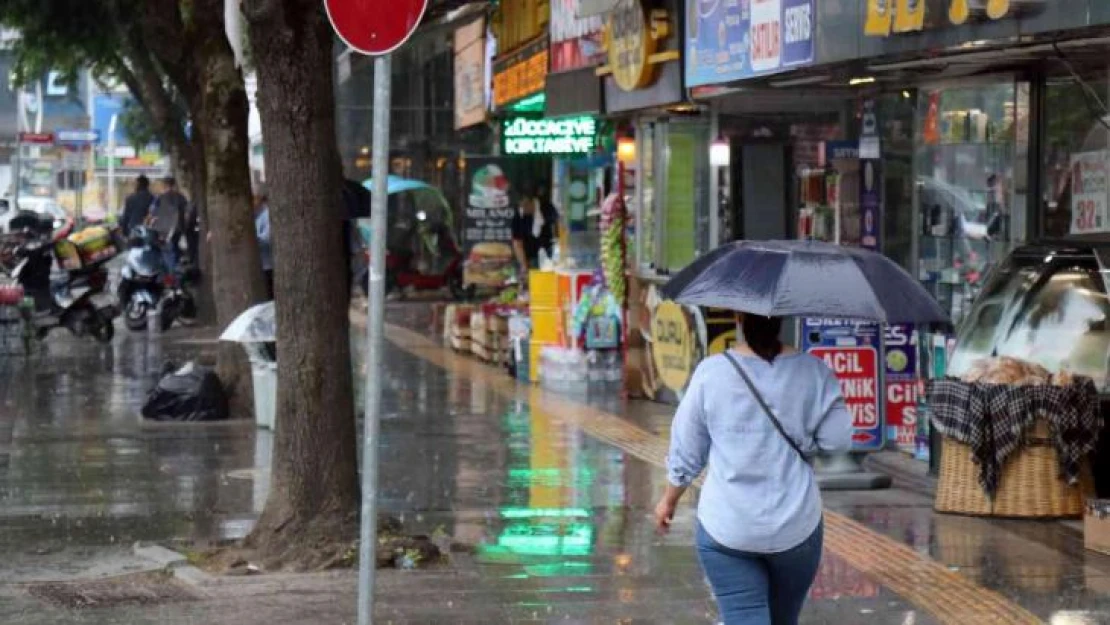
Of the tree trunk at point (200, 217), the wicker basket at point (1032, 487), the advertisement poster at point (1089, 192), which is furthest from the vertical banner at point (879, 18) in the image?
the tree trunk at point (200, 217)

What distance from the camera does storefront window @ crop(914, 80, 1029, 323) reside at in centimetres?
1198

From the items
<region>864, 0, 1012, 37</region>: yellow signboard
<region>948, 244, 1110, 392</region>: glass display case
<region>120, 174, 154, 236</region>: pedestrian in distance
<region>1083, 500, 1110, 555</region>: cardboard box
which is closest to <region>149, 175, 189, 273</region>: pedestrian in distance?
<region>120, 174, 154, 236</region>: pedestrian in distance

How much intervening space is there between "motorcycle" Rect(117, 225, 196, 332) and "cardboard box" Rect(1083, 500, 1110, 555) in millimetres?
17402

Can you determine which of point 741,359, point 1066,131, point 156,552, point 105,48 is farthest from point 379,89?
point 105,48

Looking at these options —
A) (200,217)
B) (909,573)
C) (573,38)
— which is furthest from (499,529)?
(200,217)

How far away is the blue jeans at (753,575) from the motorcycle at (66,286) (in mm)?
17668

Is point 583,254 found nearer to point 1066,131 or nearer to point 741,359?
point 1066,131

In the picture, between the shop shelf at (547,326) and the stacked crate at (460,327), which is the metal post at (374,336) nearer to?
the shop shelf at (547,326)

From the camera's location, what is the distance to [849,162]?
45.4 ft

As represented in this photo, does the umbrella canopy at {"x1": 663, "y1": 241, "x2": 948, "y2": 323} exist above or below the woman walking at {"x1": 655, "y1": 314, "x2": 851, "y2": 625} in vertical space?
above

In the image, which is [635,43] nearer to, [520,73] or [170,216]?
[520,73]

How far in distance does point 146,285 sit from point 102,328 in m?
2.23

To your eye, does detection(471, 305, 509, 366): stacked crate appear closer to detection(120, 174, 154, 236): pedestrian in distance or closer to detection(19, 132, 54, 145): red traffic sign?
detection(120, 174, 154, 236): pedestrian in distance

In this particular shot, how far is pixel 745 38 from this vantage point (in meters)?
13.1
